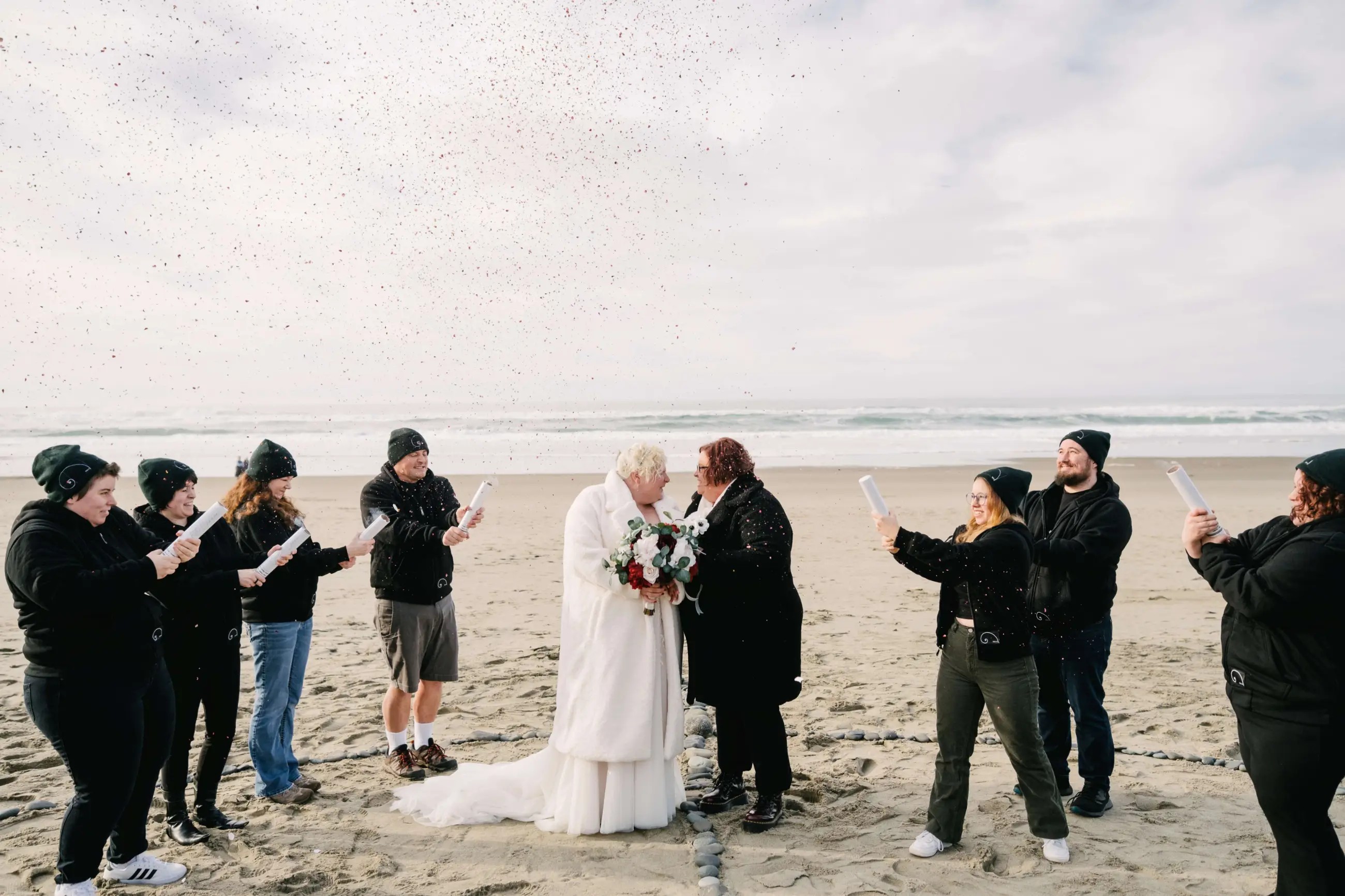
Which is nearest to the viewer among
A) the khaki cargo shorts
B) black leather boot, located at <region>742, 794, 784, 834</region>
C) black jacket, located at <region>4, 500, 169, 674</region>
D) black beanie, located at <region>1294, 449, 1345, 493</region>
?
black beanie, located at <region>1294, 449, 1345, 493</region>

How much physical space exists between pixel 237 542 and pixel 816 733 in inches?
168

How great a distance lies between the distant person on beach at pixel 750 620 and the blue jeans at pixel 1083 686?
1.49 m

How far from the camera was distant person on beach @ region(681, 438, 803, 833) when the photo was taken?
16.5 feet

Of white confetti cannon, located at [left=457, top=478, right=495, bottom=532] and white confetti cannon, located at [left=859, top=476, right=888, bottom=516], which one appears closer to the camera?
white confetti cannon, located at [left=859, top=476, right=888, bottom=516]

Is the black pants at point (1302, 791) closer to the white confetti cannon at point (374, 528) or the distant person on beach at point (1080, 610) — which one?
the distant person on beach at point (1080, 610)

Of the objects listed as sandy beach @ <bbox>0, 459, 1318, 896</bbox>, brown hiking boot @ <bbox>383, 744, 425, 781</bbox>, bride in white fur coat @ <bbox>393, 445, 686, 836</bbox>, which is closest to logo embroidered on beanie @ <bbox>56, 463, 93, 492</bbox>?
sandy beach @ <bbox>0, 459, 1318, 896</bbox>

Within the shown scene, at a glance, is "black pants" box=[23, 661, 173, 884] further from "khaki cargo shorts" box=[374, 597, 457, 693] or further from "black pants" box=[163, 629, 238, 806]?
"khaki cargo shorts" box=[374, 597, 457, 693]

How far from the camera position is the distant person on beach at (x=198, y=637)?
4727 millimetres

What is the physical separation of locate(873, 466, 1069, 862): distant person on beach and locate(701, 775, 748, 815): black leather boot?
115cm

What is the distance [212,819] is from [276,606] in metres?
1.23

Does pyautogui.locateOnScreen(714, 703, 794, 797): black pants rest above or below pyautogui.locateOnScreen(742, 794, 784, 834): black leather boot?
above

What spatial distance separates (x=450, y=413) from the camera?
156 ft

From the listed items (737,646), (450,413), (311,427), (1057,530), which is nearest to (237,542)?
(737,646)

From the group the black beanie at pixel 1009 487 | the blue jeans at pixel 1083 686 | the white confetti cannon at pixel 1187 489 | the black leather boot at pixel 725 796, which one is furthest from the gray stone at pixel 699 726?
the white confetti cannon at pixel 1187 489
